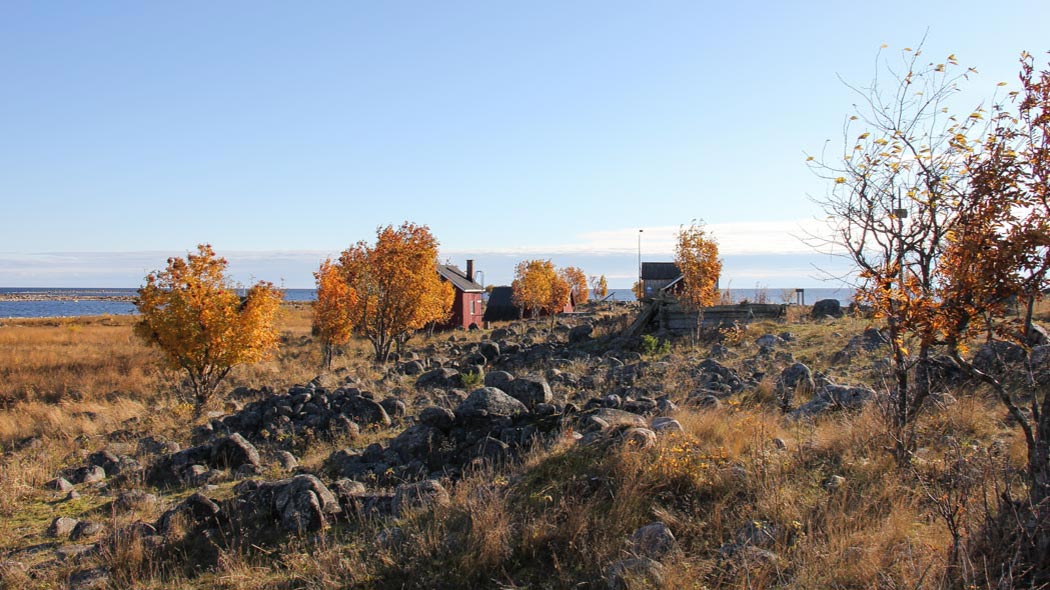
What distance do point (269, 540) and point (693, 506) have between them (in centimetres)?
435

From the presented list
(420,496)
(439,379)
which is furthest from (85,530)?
(439,379)

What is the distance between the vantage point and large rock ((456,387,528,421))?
404 inches

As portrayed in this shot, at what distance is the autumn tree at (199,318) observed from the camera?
18969 mm

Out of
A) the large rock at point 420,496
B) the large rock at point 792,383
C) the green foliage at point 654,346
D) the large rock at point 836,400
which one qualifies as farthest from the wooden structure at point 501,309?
the large rock at point 420,496

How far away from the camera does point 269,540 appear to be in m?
7.04

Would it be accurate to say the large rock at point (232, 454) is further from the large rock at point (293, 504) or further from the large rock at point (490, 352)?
the large rock at point (490, 352)

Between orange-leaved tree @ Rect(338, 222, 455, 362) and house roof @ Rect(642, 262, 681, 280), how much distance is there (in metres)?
46.5

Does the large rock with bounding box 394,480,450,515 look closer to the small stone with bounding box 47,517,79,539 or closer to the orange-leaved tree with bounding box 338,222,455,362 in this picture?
the small stone with bounding box 47,517,79,539

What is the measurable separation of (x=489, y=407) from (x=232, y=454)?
431cm

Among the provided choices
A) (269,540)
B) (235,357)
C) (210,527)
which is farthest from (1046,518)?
(235,357)

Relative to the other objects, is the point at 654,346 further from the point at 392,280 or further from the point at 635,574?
the point at 635,574

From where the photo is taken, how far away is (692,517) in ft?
19.8

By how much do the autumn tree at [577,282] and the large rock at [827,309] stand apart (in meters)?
50.9

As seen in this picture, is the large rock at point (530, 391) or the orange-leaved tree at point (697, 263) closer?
the large rock at point (530, 391)
